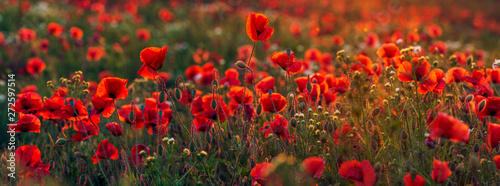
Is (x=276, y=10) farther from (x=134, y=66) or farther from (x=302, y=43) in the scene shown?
(x=134, y=66)

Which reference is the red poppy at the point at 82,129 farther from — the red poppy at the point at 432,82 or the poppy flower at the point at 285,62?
the red poppy at the point at 432,82

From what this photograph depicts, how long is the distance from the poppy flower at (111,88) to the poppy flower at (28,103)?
0.36m

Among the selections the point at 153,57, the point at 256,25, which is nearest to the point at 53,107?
Result: the point at 153,57

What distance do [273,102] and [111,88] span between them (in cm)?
65

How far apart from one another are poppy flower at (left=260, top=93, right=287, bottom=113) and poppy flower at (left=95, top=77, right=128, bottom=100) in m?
0.57

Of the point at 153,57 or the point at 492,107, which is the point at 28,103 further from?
the point at 492,107

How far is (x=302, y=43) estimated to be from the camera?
5.87 metres

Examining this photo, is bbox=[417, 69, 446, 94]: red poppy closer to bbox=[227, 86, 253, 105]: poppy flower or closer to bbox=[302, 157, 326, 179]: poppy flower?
bbox=[302, 157, 326, 179]: poppy flower

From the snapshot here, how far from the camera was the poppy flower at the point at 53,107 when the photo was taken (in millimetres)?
1675

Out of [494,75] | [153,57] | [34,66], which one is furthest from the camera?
[34,66]

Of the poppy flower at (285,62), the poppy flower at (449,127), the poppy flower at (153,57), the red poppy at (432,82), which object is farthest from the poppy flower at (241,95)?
the poppy flower at (449,127)

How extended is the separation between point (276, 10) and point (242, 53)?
5.56 meters

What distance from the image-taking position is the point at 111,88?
5.13ft

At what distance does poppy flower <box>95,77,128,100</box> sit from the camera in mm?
1541
